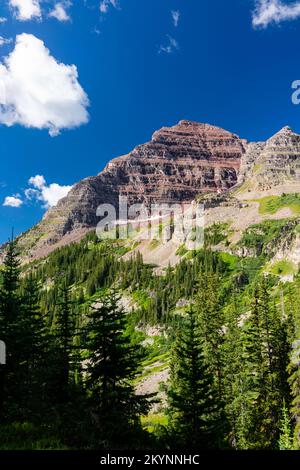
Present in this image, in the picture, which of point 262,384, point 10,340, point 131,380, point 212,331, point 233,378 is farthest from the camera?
point 212,331

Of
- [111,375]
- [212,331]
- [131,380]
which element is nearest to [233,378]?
[212,331]

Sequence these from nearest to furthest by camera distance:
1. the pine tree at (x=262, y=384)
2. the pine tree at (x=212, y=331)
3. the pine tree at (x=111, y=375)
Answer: the pine tree at (x=111, y=375), the pine tree at (x=262, y=384), the pine tree at (x=212, y=331)

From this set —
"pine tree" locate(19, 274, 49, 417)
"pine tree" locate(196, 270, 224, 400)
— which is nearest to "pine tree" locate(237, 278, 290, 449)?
"pine tree" locate(196, 270, 224, 400)

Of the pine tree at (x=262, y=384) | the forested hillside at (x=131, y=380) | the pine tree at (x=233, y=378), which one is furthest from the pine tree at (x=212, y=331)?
the pine tree at (x=262, y=384)

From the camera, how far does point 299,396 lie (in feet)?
119

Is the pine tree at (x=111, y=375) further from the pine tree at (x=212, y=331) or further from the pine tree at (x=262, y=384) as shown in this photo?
the pine tree at (x=262, y=384)

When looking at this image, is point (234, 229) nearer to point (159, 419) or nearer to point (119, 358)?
point (159, 419)

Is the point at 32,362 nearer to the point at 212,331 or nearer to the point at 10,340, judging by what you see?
the point at 10,340

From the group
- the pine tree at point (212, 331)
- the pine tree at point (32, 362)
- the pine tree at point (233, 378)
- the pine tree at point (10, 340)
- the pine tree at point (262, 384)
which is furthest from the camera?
the pine tree at point (212, 331)

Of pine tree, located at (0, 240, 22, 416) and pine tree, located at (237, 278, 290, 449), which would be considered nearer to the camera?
pine tree, located at (0, 240, 22, 416)

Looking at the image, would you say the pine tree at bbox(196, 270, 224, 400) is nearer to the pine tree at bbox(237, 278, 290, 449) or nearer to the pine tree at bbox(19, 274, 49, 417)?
the pine tree at bbox(237, 278, 290, 449)

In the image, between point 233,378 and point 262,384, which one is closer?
point 233,378

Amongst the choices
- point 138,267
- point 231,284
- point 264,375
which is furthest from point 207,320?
point 138,267

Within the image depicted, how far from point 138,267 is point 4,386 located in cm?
15735
